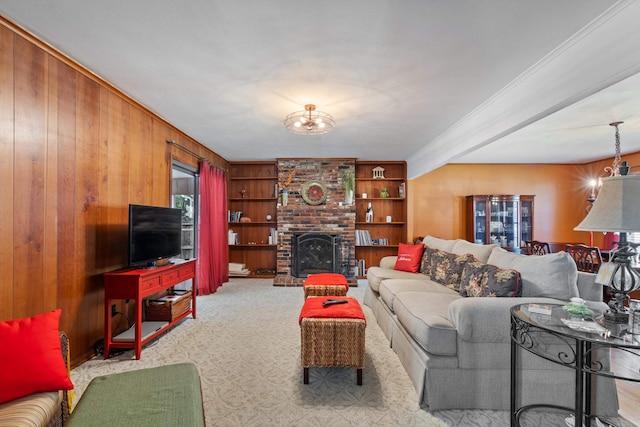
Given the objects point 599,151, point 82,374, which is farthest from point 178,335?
point 599,151

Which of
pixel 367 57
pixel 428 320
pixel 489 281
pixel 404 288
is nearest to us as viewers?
pixel 428 320

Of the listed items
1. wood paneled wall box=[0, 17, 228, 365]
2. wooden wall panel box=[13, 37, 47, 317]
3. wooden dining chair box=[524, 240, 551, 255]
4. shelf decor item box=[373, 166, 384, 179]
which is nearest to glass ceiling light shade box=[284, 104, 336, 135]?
wood paneled wall box=[0, 17, 228, 365]

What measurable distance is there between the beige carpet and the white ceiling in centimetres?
245

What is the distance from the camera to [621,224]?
4.72ft

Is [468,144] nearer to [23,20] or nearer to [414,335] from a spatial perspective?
[414,335]

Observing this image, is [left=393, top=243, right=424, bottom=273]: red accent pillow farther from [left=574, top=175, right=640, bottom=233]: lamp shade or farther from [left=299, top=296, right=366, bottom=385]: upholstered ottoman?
[left=574, top=175, right=640, bottom=233]: lamp shade

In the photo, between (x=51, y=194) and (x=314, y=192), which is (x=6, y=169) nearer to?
(x=51, y=194)

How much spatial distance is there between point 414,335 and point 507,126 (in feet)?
7.11

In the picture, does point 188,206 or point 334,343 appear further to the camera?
point 188,206

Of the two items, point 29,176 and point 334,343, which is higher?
point 29,176

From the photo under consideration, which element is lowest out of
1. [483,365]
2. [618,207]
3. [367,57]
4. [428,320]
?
[483,365]

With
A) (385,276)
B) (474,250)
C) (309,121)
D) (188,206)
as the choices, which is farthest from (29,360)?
(188,206)

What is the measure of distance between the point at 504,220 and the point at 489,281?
440 centimetres

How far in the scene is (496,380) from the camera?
1901 millimetres
